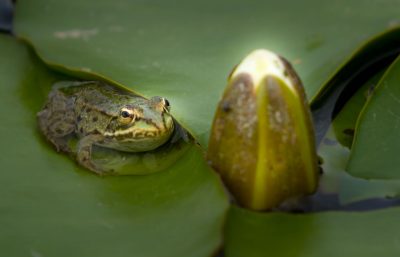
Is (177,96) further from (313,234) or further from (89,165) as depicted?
(313,234)

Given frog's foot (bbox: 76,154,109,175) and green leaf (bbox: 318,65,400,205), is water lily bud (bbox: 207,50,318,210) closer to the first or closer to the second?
green leaf (bbox: 318,65,400,205)

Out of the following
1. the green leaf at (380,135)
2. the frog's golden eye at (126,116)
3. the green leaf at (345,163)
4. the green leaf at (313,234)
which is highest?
the green leaf at (380,135)

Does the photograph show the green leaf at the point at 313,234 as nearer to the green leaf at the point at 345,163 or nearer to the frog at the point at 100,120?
the green leaf at the point at 345,163

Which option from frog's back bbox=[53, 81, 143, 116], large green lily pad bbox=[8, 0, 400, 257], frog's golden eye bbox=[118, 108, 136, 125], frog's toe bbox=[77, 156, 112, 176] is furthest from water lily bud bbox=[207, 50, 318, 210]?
frog's back bbox=[53, 81, 143, 116]

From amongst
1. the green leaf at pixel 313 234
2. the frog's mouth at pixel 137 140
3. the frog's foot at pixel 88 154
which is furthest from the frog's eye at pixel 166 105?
the green leaf at pixel 313 234

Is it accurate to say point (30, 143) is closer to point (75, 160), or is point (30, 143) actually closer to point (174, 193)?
point (75, 160)

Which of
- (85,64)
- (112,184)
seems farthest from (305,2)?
Result: (112,184)
